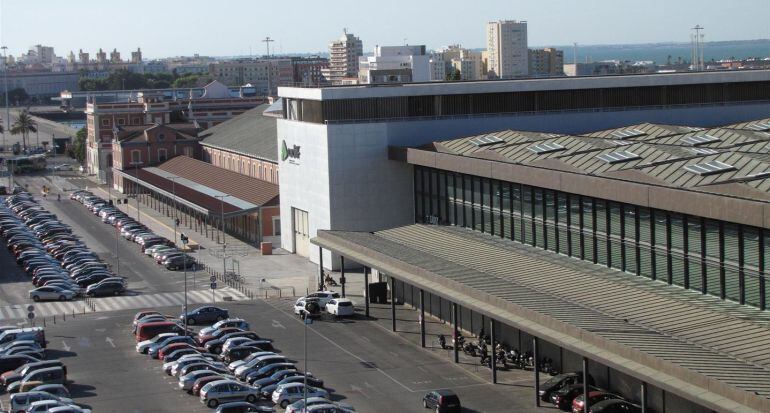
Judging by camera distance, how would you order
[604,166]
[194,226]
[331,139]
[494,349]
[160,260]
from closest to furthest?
[494,349]
[604,166]
[331,139]
[160,260]
[194,226]

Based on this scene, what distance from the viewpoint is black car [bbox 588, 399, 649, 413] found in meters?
38.5

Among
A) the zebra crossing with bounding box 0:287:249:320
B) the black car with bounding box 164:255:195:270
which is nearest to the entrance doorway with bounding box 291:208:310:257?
the black car with bounding box 164:255:195:270

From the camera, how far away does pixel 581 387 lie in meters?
40.4

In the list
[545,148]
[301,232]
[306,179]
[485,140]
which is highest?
[485,140]

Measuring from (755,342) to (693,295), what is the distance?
6.65 meters

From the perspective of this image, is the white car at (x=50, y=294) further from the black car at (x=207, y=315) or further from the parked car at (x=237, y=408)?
the parked car at (x=237, y=408)

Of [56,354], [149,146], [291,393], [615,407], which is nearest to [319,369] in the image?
[291,393]

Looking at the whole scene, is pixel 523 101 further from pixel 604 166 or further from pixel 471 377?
pixel 471 377

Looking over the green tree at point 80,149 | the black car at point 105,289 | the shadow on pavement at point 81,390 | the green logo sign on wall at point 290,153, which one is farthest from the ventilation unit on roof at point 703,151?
the green tree at point 80,149

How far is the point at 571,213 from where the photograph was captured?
166ft

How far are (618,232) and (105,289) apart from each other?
1216 inches

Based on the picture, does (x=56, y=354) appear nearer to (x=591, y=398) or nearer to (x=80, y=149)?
(x=591, y=398)

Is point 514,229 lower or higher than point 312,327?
higher

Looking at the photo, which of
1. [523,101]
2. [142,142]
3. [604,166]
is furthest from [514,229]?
[142,142]
